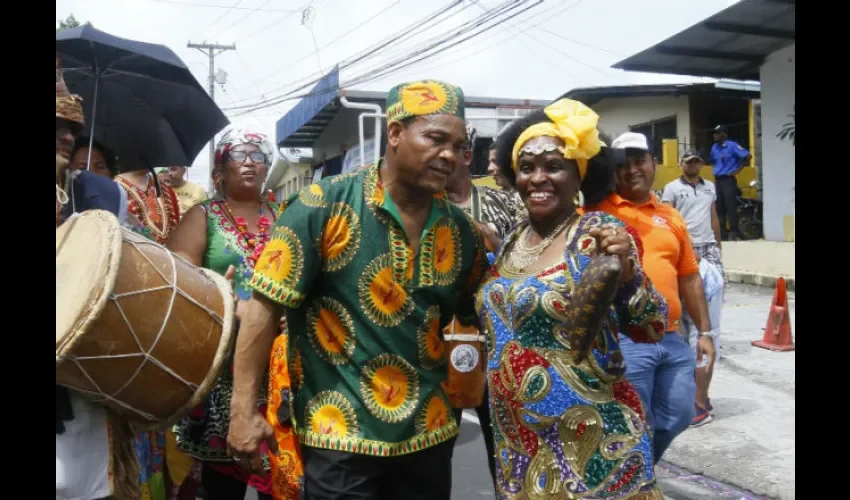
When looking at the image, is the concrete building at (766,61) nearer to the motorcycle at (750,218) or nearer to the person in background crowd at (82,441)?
the motorcycle at (750,218)

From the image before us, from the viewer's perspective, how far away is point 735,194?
14.2 m

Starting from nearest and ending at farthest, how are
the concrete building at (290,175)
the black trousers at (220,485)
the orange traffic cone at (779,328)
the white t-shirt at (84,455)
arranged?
the white t-shirt at (84,455), the black trousers at (220,485), the orange traffic cone at (779,328), the concrete building at (290,175)

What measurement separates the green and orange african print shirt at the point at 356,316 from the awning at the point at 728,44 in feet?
34.8

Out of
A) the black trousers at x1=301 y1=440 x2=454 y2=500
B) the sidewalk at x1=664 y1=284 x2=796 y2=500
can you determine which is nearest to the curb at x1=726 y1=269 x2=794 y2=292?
the sidewalk at x1=664 y1=284 x2=796 y2=500

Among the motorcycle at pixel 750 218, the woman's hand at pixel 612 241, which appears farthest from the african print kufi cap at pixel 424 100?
the motorcycle at pixel 750 218

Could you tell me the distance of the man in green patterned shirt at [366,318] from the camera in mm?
2318

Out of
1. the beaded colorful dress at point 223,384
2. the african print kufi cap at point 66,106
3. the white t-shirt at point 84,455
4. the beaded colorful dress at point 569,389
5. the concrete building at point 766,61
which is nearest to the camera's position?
the beaded colorful dress at point 569,389

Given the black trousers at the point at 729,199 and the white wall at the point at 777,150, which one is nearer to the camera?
the white wall at the point at 777,150

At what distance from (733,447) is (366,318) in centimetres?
381

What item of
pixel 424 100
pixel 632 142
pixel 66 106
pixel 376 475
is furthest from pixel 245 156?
pixel 632 142

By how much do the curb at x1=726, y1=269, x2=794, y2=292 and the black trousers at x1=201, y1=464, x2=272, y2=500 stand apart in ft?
32.3
